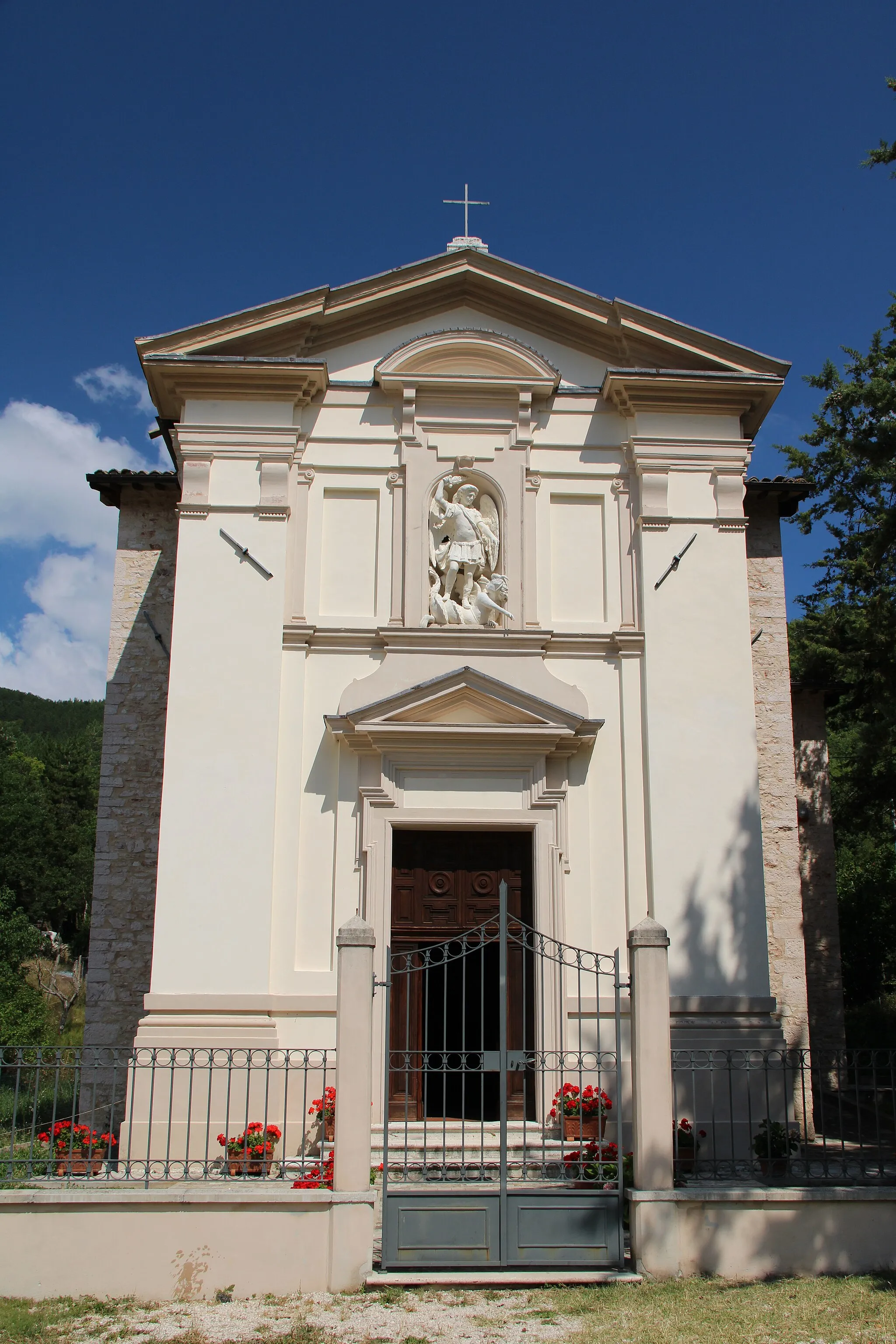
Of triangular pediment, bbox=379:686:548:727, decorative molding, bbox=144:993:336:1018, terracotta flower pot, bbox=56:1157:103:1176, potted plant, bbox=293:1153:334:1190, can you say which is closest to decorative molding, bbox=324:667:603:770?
triangular pediment, bbox=379:686:548:727

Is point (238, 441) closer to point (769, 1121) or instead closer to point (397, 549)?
point (397, 549)

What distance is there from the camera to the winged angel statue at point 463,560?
40.7ft

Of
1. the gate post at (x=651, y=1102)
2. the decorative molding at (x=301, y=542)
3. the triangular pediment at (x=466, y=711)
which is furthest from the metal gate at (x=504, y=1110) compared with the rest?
the decorative molding at (x=301, y=542)

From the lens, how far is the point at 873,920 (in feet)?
86.4

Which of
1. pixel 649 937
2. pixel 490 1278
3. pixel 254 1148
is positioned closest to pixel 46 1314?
pixel 254 1148

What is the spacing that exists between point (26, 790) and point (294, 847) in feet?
111

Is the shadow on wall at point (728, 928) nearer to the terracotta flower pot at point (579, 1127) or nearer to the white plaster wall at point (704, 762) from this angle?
the white plaster wall at point (704, 762)

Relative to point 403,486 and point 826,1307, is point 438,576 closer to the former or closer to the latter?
point 403,486

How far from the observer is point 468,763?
11836 mm

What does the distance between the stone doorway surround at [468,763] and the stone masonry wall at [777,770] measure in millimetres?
3342

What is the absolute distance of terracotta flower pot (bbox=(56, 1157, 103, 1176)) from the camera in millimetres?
8031

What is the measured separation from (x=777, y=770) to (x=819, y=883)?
2.51 meters

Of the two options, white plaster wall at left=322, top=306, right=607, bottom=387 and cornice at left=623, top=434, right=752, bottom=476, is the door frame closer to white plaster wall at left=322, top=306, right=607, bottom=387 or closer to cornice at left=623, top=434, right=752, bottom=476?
cornice at left=623, top=434, right=752, bottom=476

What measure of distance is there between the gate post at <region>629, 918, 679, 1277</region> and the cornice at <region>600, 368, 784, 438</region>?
6.68m
